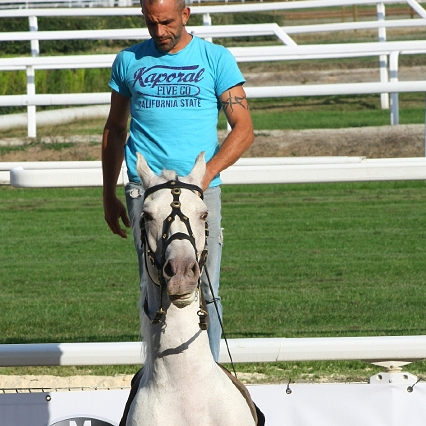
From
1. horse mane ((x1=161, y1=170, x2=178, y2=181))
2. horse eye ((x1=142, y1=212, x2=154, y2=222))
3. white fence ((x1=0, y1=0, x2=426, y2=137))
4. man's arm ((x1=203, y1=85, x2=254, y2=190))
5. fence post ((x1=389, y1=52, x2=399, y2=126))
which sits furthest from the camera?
fence post ((x1=389, y1=52, x2=399, y2=126))

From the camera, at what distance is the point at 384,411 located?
4.21m

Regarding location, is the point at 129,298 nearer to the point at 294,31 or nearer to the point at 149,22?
the point at 149,22

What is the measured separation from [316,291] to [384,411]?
3.44m

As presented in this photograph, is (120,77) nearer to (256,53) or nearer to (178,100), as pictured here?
(178,100)

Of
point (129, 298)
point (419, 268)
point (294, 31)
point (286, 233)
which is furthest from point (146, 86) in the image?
point (294, 31)

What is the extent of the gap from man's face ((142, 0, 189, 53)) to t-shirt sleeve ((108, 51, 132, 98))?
0.20 metres

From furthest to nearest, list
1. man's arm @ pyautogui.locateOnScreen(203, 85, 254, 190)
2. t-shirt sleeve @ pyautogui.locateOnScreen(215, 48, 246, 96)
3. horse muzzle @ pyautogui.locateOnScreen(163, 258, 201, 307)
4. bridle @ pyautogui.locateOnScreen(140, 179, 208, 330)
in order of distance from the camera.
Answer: t-shirt sleeve @ pyautogui.locateOnScreen(215, 48, 246, 96) < man's arm @ pyautogui.locateOnScreen(203, 85, 254, 190) < bridle @ pyautogui.locateOnScreen(140, 179, 208, 330) < horse muzzle @ pyautogui.locateOnScreen(163, 258, 201, 307)

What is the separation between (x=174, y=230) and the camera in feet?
10.5

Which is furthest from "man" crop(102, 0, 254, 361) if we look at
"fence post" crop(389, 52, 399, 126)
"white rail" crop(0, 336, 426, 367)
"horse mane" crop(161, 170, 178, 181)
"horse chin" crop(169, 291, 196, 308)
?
"fence post" crop(389, 52, 399, 126)

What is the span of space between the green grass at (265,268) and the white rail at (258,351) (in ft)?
3.82

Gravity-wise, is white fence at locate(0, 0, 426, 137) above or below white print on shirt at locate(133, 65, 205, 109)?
below

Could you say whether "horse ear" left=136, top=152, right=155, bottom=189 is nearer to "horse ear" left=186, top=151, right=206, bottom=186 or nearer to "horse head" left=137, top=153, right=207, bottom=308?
"horse head" left=137, top=153, right=207, bottom=308

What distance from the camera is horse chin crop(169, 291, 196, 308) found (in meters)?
3.13

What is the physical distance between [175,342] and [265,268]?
17.0 ft
